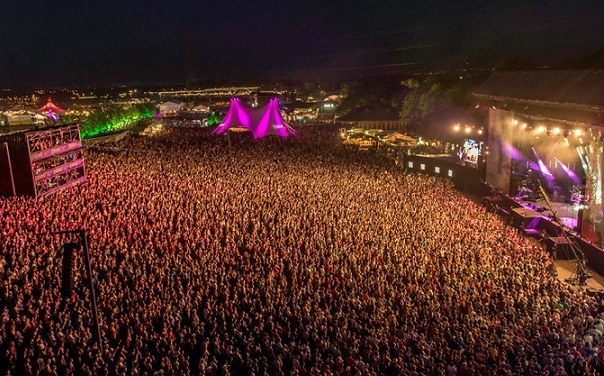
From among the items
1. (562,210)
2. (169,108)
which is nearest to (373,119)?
(562,210)

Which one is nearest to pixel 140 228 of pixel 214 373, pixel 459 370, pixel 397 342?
pixel 214 373

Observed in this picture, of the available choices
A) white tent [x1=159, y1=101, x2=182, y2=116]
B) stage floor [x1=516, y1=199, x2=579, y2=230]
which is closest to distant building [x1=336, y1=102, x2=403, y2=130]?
white tent [x1=159, y1=101, x2=182, y2=116]

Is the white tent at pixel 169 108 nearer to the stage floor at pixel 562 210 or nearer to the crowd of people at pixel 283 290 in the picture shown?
the crowd of people at pixel 283 290

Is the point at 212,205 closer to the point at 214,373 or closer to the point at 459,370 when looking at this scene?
the point at 214,373

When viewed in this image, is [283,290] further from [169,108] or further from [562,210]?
[169,108]

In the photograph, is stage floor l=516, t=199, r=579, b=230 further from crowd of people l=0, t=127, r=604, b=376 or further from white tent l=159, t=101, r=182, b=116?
white tent l=159, t=101, r=182, b=116

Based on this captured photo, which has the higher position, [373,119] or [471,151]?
[373,119]

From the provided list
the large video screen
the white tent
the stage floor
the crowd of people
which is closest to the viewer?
the crowd of people
